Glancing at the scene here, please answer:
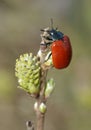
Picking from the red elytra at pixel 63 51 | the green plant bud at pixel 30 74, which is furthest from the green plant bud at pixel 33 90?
the red elytra at pixel 63 51

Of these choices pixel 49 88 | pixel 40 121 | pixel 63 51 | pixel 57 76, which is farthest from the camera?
pixel 57 76

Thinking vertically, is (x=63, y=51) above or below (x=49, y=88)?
above

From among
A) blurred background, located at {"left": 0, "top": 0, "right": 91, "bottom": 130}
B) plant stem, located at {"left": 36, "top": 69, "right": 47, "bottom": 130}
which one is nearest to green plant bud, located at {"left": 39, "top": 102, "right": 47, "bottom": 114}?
plant stem, located at {"left": 36, "top": 69, "right": 47, "bottom": 130}

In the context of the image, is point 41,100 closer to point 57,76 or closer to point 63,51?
point 63,51

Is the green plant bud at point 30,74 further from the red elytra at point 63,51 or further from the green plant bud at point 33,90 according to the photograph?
the red elytra at point 63,51

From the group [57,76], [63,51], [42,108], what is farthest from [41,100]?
[57,76]
